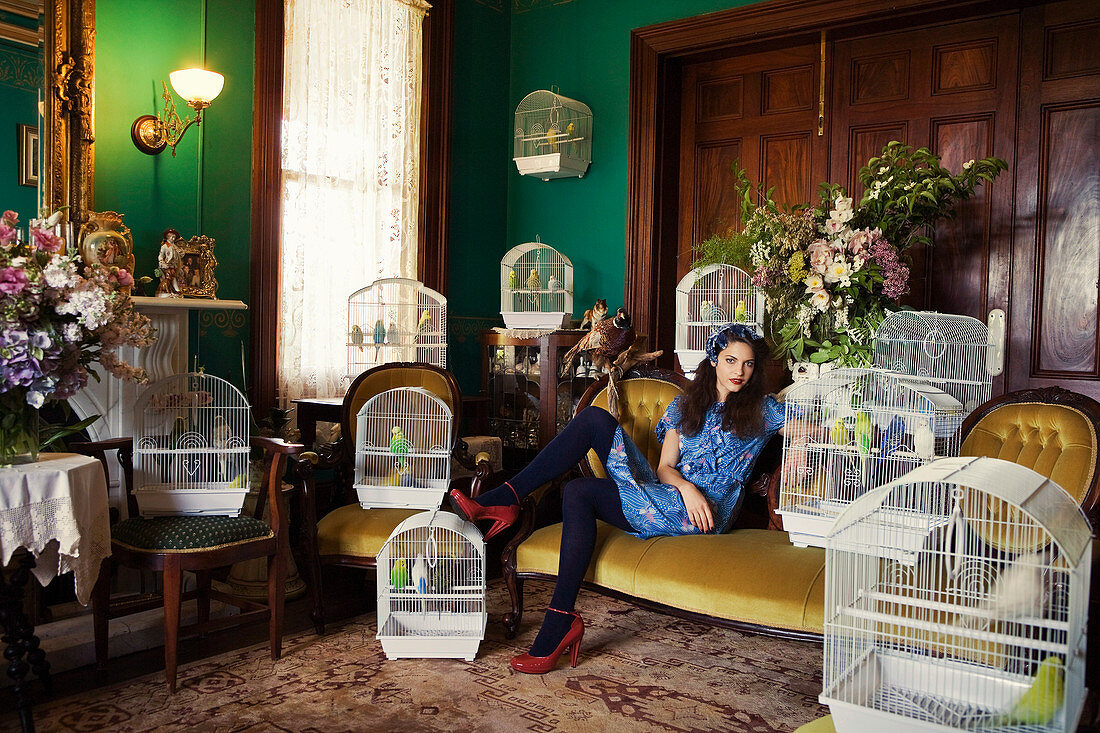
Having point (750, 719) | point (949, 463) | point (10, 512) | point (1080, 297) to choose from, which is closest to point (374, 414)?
point (10, 512)

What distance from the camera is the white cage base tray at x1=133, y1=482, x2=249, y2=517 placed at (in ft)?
12.1

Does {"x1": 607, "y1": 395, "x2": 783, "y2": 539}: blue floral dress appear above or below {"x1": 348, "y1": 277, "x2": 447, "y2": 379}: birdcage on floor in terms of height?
below

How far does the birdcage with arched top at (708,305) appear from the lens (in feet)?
14.9

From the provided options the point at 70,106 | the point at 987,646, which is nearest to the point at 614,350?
the point at 987,646

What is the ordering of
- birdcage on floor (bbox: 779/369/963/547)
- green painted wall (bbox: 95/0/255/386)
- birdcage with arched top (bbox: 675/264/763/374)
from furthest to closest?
birdcage with arched top (bbox: 675/264/763/374) → green painted wall (bbox: 95/0/255/386) → birdcage on floor (bbox: 779/369/963/547)

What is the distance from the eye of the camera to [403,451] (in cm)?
412

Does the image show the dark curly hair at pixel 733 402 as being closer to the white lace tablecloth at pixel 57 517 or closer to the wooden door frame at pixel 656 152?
the wooden door frame at pixel 656 152

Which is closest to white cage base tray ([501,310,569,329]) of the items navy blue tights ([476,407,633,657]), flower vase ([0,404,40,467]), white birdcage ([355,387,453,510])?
white birdcage ([355,387,453,510])

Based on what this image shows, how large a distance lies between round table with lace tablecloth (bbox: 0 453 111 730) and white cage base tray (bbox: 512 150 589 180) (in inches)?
144

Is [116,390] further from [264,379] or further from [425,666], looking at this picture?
[425,666]

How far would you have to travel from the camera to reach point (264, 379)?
16.7ft

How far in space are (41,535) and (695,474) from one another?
7.87 ft

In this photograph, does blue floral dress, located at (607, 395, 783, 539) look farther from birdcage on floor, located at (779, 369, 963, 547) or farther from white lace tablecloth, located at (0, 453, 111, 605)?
white lace tablecloth, located at (0, 453, 111, 605)

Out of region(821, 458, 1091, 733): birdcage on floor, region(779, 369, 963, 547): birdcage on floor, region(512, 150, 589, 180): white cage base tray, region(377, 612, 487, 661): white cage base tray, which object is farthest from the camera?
region(512, 150, 589, 180): white cage base tray
